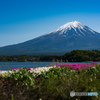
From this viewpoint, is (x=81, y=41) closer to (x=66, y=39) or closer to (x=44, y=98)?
(x=66, y=39)

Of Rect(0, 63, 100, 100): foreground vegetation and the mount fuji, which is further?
the mount fuji

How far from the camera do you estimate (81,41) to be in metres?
172

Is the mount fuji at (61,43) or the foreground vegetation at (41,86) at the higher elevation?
the mount fuji at (61,43)

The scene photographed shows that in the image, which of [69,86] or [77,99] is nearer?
[77,99]

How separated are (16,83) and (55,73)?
196 cm

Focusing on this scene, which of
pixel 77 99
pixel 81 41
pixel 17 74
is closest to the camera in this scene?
pixel 77 99

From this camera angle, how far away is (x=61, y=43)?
173 meters

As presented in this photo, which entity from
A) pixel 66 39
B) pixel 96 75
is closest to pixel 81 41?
pixel 66 39

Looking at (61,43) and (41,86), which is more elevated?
(61,43)

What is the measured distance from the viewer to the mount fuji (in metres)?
148

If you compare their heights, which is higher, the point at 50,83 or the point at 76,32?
the point at 76,32

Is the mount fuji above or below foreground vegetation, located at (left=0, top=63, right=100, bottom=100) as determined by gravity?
above

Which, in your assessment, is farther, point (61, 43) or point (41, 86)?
point (61, 43)

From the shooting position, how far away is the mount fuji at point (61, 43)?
148 metres
